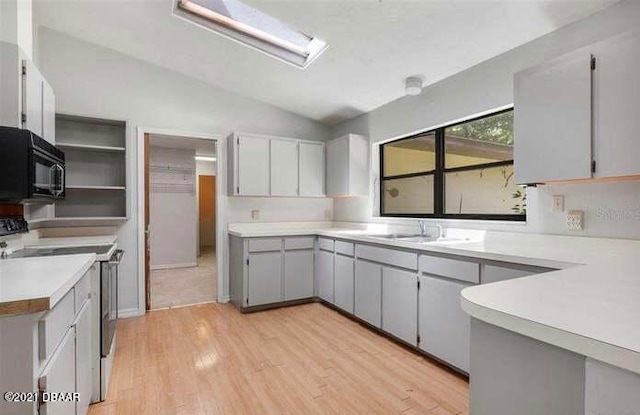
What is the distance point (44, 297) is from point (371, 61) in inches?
108

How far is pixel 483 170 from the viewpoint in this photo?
2729 millimetres

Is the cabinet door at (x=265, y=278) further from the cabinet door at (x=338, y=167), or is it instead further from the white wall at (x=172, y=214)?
the white wall at (x=172, y=214)

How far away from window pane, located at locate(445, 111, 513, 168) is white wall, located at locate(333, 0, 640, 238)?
17 centimetres

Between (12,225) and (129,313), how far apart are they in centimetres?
178

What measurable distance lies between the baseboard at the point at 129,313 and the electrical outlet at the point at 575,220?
3967mm

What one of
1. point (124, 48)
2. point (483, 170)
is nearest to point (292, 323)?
point (483, 170)

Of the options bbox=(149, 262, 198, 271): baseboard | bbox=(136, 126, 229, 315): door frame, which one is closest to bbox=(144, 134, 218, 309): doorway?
bbox=(149, 262, 198, 271): baseboard

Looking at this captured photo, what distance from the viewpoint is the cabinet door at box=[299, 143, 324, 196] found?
4070 millimetres

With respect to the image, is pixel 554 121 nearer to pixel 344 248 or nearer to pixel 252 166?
pixel 344 248

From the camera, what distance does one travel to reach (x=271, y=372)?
2.21 m

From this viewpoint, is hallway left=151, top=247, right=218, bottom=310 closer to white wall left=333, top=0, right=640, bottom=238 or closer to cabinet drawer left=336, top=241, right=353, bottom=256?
cabinet drawer left=336, top=241, right=353, bottom=256

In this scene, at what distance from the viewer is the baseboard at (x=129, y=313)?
3.32m

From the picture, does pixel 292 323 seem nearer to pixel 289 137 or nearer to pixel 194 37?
pixel 289 137

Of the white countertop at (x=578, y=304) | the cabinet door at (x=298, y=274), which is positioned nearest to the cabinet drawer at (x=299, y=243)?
the cabinet door at (x=298, y=274)
